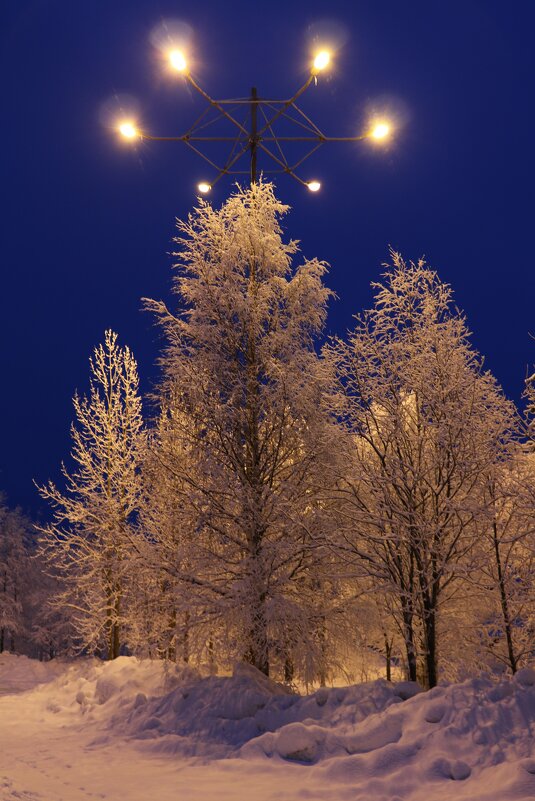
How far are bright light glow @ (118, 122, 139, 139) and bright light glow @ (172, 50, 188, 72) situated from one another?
161 centimetres

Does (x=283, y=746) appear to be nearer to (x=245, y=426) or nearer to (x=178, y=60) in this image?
(x=245, y=426)

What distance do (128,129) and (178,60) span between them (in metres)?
1.85

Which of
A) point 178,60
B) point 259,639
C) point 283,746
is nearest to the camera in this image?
point 283,746

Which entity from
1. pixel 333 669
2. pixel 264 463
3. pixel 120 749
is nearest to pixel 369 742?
pixel 120 749

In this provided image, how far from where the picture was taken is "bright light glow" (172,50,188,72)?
969cm

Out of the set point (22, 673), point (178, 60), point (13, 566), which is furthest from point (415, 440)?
point (13, 566)

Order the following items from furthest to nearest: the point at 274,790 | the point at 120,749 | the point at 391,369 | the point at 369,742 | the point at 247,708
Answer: the point at 391,369 → the point at 247,708 → the point at 120,749 → the point at 369,742 → the point at 274,790

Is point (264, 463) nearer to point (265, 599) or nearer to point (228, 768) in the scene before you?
point (265, 599)

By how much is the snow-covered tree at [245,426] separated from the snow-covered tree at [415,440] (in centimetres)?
74

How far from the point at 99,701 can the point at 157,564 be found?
8.85 ft

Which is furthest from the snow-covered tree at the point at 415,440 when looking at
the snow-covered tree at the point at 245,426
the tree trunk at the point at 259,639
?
the tree trunk at the point at 259,639

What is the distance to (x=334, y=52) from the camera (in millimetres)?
9195

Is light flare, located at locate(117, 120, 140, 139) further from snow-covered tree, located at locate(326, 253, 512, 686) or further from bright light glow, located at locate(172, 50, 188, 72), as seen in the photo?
snow-covered tree, located at locate(326, 253, 512, 686)

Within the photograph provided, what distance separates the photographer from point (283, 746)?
7.45 metres
